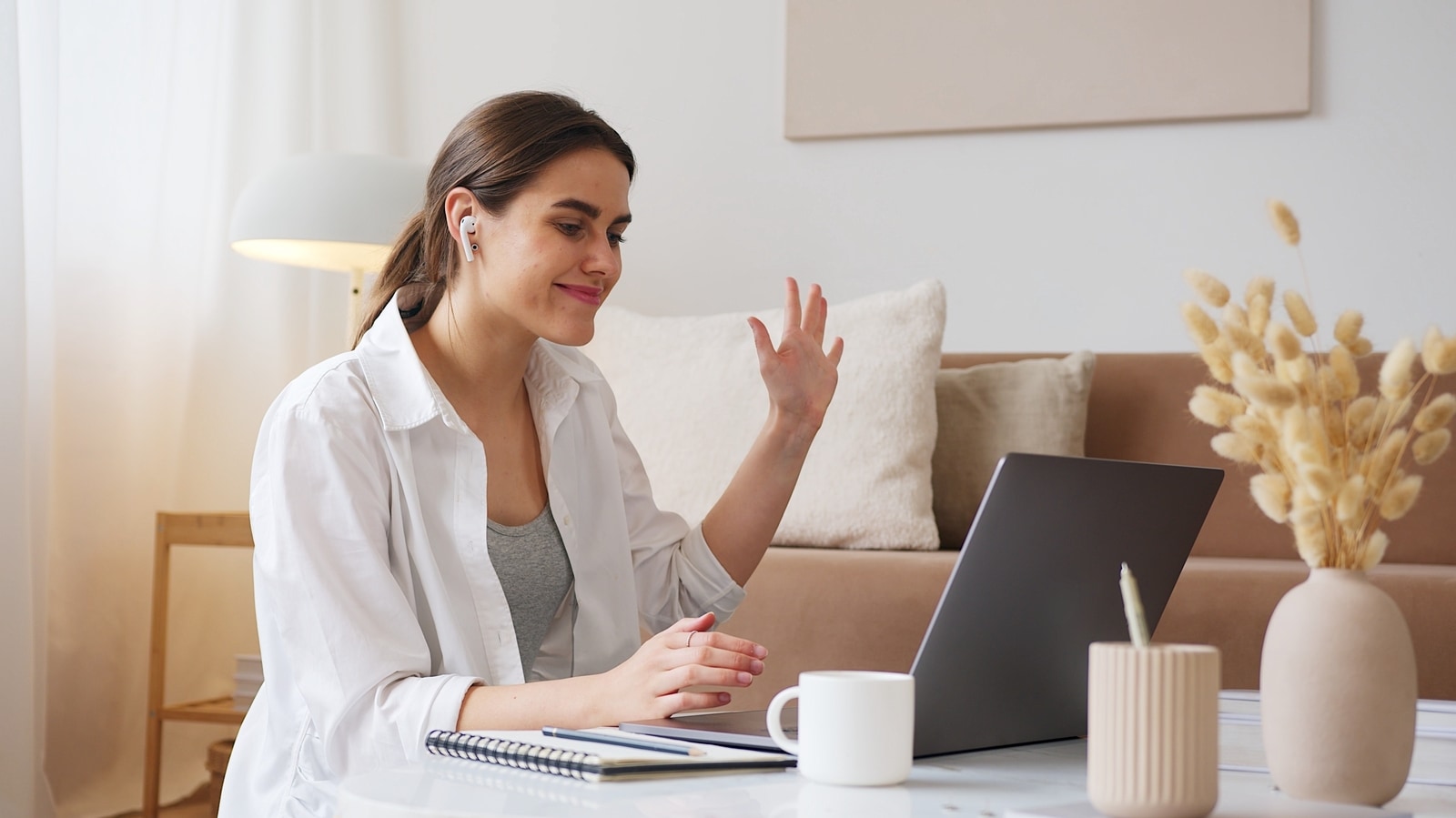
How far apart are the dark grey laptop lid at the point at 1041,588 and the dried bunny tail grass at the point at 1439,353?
0.20 m

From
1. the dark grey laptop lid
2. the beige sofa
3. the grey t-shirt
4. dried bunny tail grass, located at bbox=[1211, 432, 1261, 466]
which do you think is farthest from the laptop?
the beige sofa

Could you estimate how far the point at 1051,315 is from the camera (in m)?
2.75

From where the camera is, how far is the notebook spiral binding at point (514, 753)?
0.75 metres

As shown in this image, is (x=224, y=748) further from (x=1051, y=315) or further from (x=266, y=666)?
(x=1051, y=315)

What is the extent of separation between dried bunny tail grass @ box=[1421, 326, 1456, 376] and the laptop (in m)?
0.19

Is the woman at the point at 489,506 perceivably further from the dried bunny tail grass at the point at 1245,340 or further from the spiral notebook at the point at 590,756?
the dried bunny tail grass at the point at 1245,340

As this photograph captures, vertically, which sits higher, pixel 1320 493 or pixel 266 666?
pixel 1320 493

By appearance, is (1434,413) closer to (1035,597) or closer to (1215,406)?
(1215,406)

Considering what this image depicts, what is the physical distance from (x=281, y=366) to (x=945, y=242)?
56.7 inches

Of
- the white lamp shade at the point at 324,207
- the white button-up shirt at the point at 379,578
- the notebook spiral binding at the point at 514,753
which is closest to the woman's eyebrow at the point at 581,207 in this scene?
the white button-up shirt at the point at 379,578

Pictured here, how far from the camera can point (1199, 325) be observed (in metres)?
0.71

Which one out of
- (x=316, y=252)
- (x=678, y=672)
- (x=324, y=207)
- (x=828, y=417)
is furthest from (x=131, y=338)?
(x=678, y=672)

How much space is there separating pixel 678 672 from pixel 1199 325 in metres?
0.40

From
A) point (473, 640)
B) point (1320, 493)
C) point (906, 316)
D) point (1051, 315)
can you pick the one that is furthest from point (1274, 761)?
point (1051, 315)
